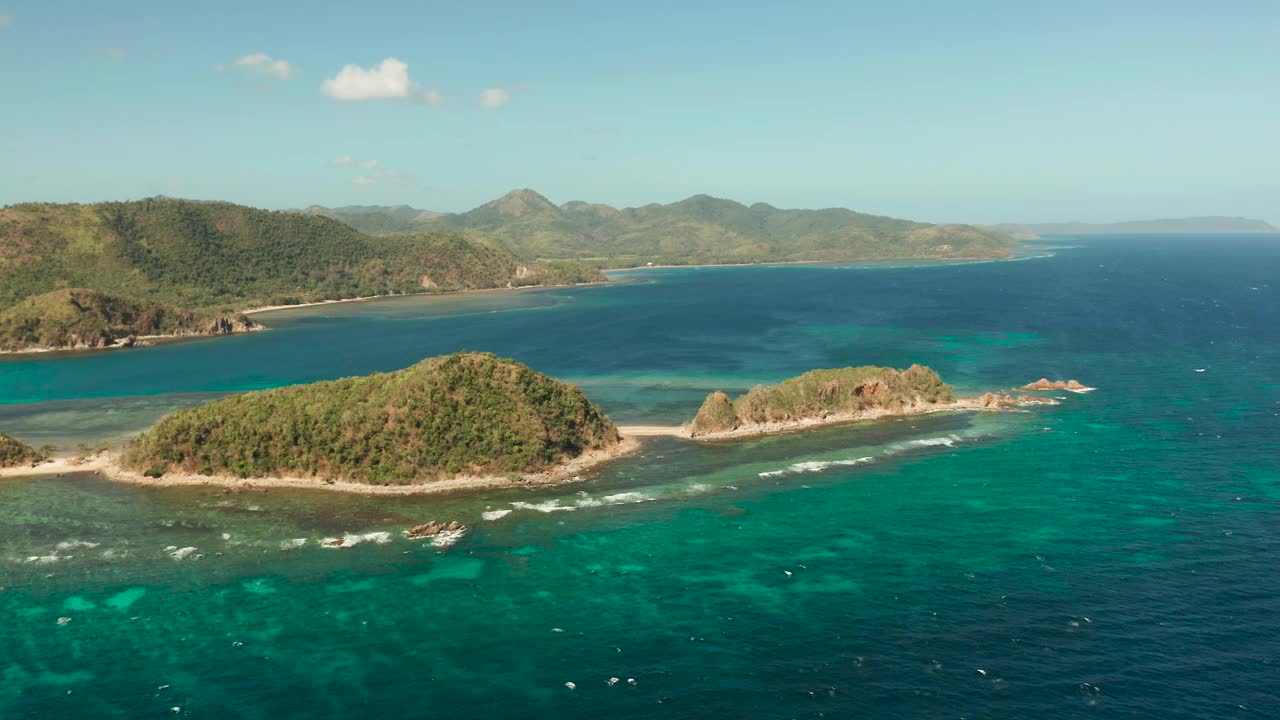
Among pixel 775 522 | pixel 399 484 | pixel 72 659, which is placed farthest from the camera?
pixel 399 484

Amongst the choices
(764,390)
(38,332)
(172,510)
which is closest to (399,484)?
(172,510)

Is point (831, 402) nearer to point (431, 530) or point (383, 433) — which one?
point (383, 433)

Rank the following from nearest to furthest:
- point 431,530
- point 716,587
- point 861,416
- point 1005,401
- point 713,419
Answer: point 716,587 < point 431,530 < point 713,419 < point 861,416 < point 1005,401

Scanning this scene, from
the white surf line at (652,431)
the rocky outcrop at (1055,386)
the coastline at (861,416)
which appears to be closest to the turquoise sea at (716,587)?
the coastline at (861,416)

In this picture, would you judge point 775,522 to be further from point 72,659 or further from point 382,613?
point 72,659

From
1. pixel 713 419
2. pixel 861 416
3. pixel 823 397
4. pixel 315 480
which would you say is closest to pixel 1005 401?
pixel 861 416

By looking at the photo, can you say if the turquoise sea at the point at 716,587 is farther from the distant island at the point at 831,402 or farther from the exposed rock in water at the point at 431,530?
the distant island at the point at 831,402

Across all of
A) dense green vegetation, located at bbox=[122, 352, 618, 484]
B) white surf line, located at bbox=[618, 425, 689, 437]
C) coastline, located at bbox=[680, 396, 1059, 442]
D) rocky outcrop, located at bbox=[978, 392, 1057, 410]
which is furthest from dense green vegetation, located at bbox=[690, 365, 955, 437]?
dense green vegetation, located at bbox=[122, 352, 618, 484]
